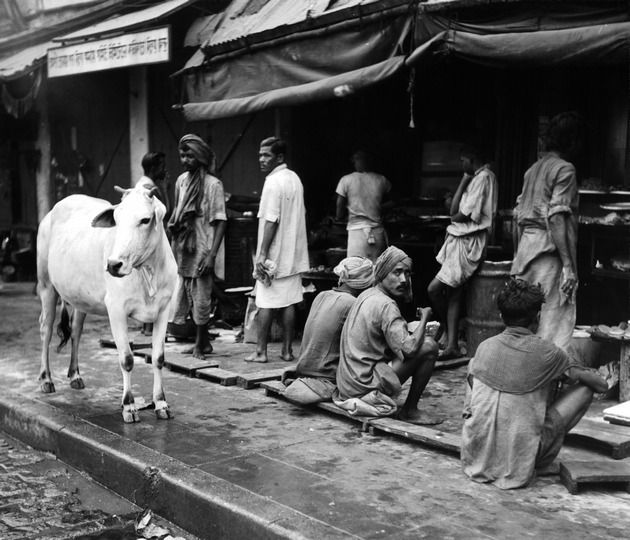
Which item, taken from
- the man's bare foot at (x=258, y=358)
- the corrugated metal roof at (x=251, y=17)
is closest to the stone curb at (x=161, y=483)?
the man's bare foot at (x=258, y=358)

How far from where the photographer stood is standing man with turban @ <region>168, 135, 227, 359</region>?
26.3ft

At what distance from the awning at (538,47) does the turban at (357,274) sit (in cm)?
195

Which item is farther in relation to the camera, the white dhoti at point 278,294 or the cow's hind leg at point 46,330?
the white dhoti at point 278,294

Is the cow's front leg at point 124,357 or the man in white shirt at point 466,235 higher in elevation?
the man in white shirt at point 466,235

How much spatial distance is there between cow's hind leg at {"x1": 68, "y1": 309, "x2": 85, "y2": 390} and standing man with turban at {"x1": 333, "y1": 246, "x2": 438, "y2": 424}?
8.26ft

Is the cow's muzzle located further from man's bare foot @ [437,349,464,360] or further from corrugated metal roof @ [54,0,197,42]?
corrugated metal roof @ [54,0,197,42]

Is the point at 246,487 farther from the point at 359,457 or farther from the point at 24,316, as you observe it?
the point at 24,316

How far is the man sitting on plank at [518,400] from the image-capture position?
14.5ft

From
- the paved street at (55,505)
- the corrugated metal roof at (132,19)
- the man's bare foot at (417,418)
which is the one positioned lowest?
the paved street at (55,505)

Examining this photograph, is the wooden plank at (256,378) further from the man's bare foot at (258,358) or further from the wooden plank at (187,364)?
the man's bare foot at (258,358)

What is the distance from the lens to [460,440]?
5.04 metres

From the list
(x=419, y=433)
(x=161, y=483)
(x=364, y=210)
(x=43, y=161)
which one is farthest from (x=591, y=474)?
(x=43, y=161)

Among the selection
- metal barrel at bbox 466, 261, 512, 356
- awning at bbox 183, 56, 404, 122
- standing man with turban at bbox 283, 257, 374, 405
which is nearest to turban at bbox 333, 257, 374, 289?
standing man with turban at bbox 283, 257, 374, 405

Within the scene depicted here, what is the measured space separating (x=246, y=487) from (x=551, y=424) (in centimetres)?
177
